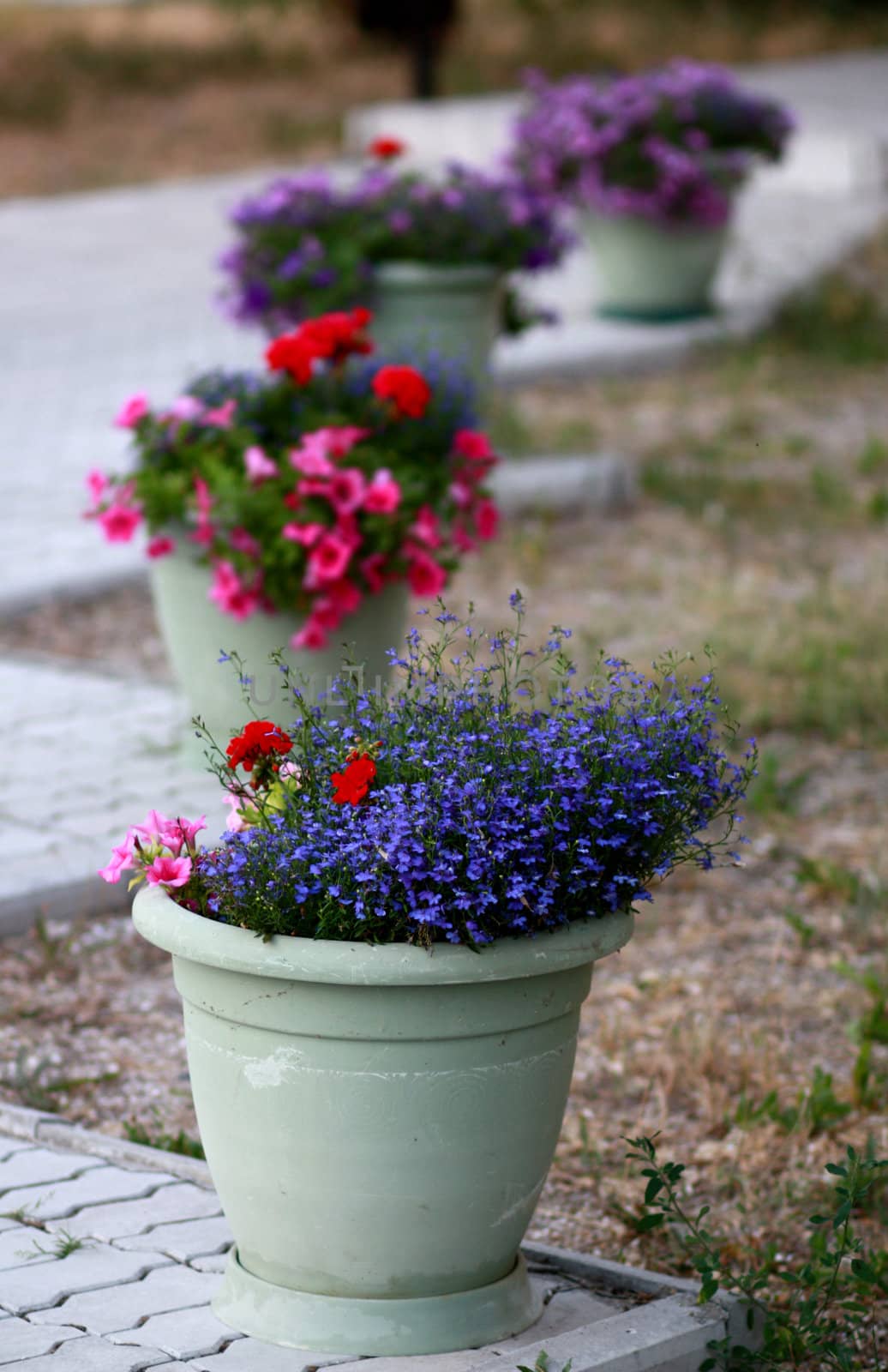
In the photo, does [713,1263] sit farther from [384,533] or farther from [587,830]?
[384,533]

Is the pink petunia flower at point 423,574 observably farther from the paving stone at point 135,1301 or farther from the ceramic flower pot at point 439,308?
the ceramic flower pot at point 439,308

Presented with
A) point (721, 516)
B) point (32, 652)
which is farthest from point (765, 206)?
point (32, 652)

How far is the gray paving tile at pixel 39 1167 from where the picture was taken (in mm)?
3318

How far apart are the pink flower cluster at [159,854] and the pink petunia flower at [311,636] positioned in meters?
2.24

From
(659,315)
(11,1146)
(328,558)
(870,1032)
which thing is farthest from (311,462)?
(659,315)

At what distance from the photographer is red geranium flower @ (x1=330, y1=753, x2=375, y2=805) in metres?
2.69

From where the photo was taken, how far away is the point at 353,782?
2.70m

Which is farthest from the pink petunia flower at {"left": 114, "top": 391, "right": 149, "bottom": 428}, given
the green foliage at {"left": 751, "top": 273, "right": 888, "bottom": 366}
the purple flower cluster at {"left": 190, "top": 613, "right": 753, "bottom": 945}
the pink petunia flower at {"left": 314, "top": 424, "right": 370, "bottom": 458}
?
the green foliage at {"left": 751, "top": 273, "right": 888, "bottom": 366}

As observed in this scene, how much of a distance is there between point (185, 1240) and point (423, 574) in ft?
7.85

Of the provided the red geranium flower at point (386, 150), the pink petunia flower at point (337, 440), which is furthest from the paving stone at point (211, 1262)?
the red geranium flower at point (386, 150)

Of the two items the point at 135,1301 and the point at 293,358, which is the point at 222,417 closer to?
the point at 293,358

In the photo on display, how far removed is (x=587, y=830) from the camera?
2717 mm

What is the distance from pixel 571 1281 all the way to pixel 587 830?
81 cm

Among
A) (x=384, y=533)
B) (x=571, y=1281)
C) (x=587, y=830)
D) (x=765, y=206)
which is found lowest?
(x=765, y=206)
